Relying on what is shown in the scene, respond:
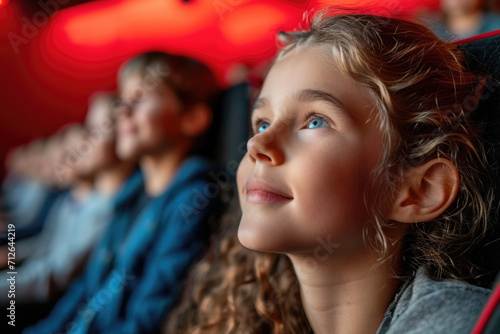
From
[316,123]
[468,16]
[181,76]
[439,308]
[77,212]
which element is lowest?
[77,212]

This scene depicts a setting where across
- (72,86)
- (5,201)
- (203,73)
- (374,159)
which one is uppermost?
(374,159)

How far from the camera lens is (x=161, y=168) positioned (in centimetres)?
131

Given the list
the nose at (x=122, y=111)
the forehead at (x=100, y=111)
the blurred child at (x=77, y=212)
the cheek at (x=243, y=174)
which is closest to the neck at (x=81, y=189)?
the blurred child at (x=77, y=212)

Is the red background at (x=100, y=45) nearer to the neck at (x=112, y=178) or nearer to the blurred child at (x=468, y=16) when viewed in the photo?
the blurred child at (x=468, y=16)

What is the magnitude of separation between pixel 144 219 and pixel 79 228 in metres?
0.38

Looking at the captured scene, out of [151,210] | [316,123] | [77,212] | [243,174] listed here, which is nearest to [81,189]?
[77,212]

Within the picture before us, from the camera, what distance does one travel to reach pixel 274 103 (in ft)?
2.17

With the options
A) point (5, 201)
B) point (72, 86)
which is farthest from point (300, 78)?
point (5, 201)

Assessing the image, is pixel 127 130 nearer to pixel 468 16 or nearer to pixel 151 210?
pixel 151 210

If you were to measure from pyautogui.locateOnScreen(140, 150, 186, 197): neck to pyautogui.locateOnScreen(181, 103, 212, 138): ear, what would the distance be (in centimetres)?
6

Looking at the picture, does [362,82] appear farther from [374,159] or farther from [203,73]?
[203,73]

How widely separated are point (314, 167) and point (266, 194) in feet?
0.22

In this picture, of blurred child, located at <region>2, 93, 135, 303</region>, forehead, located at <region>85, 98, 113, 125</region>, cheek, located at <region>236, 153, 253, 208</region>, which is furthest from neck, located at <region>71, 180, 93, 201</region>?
cheek, located at <region>236, 153, 253, 208</region>

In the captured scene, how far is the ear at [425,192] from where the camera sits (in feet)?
2.04
